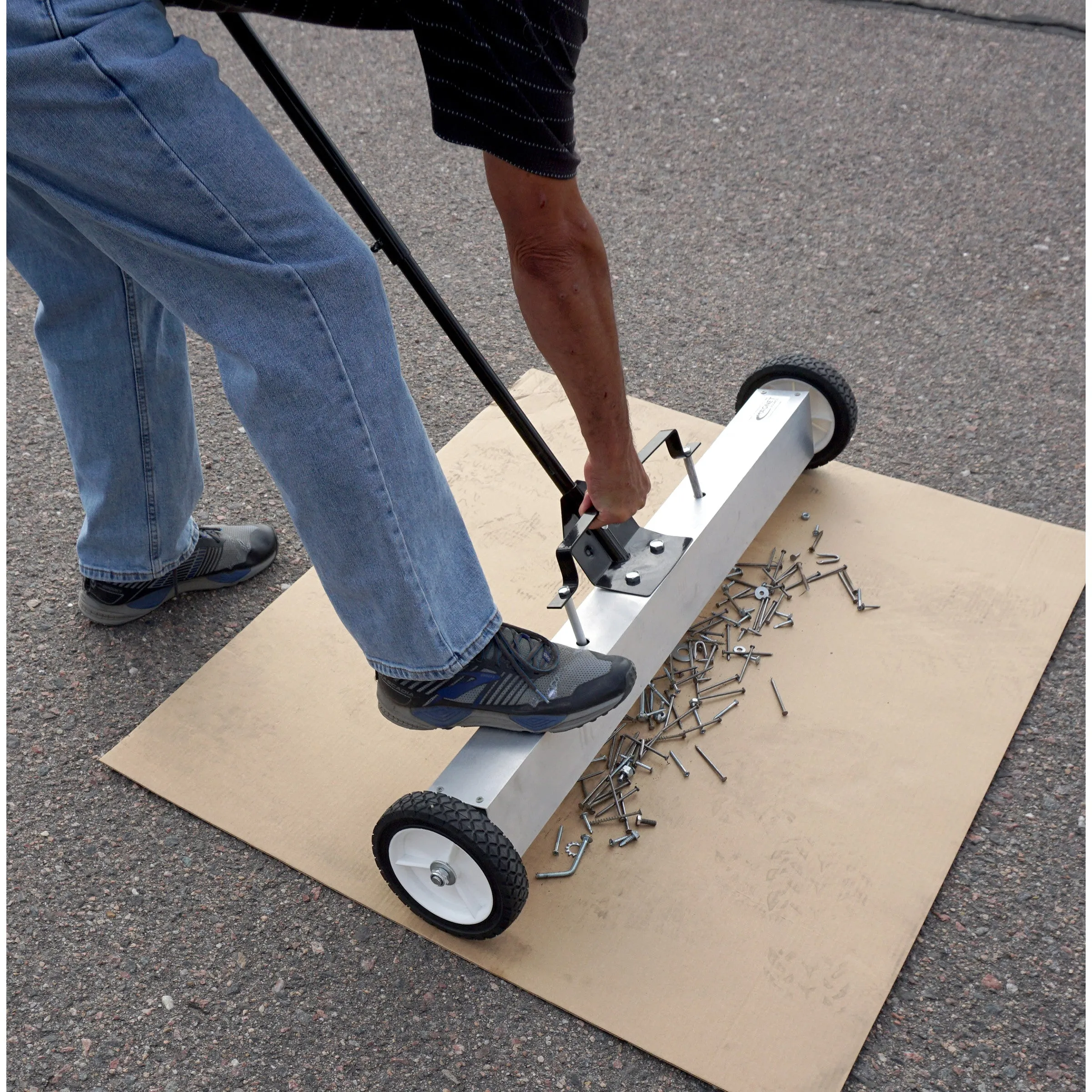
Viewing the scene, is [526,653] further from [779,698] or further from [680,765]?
[779,698]

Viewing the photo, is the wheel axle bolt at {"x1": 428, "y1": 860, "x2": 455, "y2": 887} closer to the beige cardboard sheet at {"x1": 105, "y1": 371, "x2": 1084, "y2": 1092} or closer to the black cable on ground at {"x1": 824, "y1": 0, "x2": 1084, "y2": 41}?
the beige cardboard sheet at {"x1": 105, "y1": 371, "x2": 1084, "y2": 1092}

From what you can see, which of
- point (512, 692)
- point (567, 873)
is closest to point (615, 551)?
point (512, 692)

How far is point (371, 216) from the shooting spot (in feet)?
4.98

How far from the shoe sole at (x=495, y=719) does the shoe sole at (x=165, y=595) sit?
677 millimetres

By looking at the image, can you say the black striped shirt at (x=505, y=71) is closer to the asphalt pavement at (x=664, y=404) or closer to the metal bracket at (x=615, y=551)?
the metal bracket at (x=615, y=551)

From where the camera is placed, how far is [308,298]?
4.12 feet

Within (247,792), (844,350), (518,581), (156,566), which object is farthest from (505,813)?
(844,350)

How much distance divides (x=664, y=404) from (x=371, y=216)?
44.5 inches

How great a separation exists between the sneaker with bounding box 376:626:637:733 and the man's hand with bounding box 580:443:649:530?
0.21m

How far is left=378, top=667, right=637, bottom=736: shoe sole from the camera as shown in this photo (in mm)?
1563

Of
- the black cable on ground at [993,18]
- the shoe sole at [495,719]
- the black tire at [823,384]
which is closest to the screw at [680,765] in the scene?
the shoe sole at [495,719]

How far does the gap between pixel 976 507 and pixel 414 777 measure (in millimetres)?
1183

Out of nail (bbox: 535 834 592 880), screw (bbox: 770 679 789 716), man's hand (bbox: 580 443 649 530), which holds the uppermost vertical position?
Answer: man's hand (bbox: 580 443 649 530)

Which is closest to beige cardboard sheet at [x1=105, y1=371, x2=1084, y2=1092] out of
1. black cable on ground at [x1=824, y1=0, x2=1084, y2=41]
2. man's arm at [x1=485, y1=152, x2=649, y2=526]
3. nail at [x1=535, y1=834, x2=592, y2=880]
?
nail at [x1=535, y1=834, x2=592, y2=880]
